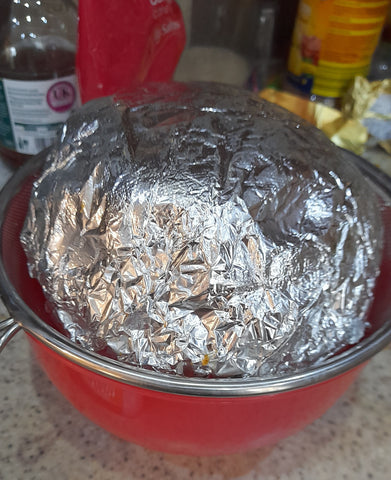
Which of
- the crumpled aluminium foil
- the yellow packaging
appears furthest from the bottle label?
the yellow packaging

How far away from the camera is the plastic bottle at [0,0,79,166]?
0.68 meters

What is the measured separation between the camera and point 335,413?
562 mm

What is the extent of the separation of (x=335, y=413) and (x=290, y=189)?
30 centimetres

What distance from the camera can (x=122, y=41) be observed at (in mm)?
591

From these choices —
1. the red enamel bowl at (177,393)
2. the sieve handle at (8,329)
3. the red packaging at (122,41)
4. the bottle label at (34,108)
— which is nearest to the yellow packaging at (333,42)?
the red packaging at (122,41)

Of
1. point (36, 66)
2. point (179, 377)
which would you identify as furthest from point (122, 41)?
point (179, 377)

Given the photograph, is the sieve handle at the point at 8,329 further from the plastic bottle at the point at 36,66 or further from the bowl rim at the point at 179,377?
→ the plastic bottle at the point at 36,66

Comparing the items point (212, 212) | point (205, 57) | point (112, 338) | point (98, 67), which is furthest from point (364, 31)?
point (112, 338)

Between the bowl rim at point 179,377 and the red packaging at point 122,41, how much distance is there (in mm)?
308

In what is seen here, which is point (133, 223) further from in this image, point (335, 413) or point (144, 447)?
point (335, 413)

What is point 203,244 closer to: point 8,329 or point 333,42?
point 8,329

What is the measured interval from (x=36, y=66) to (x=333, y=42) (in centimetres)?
58

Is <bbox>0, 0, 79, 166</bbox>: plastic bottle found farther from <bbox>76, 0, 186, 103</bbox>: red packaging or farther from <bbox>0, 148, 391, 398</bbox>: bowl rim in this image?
<bbox>0, 148, 391, 398</bbox>: bowl rim

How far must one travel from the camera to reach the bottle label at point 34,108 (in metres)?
0.67
